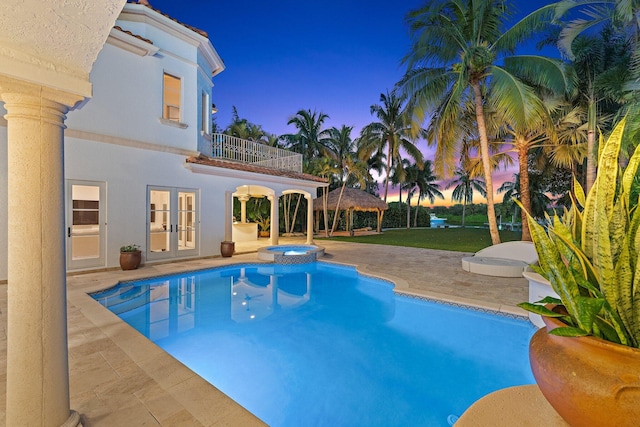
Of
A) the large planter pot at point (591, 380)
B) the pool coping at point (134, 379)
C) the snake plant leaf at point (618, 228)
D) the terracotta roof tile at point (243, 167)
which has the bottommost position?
the pool coping at point (134, 379)

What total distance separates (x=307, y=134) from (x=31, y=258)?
1014 inches

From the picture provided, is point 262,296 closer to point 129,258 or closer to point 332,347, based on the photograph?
point 332,347

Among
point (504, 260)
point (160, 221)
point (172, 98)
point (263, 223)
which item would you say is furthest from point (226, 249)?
point (504, 260)

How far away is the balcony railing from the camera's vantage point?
44.0ft

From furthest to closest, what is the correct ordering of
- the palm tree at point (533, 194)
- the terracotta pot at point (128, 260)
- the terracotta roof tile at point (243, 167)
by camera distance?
the palm tree at point (533, 194) → the terracotta roof tile at point (243, 167) → the terracotta pot at point (128, 260)

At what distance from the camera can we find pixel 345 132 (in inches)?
1064

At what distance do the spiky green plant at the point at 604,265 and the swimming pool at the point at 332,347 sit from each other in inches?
107

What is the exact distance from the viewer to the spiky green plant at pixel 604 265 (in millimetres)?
1531

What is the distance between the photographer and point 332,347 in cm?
531

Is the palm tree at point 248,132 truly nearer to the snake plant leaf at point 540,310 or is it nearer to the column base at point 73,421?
the column base at point 73,421

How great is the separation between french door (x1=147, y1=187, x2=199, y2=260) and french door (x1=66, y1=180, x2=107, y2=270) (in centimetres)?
134

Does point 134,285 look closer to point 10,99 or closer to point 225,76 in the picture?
point 10,99

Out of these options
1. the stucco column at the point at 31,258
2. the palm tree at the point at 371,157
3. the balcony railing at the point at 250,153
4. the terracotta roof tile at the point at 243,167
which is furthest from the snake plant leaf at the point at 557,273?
the palm tree at the point at 371,157

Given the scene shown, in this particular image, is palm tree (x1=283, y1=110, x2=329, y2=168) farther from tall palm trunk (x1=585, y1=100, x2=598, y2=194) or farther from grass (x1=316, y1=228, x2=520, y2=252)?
tall palm trunk (x1=585, y1=100, x2=598, y2=194)
